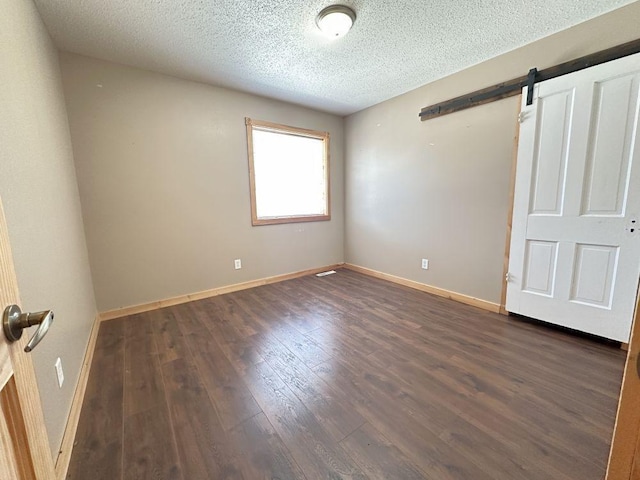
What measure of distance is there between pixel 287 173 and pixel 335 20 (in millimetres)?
2108

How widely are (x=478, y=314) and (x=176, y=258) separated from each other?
10.8ft

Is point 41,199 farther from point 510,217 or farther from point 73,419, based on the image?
point 510,217

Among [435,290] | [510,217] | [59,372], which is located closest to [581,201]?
[510,217]

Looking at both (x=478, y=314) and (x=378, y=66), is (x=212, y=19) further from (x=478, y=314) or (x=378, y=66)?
(x=478, y=314)

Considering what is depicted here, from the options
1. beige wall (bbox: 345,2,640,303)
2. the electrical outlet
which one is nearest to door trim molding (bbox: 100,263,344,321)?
beige wall (bbox: 345,2,640,303)

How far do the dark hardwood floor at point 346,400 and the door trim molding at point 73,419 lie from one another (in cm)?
4

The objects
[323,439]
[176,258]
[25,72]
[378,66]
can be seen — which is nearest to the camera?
[323,439]

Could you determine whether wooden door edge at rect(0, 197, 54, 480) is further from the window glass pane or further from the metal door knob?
the window glass pane

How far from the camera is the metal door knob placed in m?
0.52

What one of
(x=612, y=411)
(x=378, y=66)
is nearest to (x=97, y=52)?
(x=378, y=66)

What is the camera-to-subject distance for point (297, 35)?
213 centimetres

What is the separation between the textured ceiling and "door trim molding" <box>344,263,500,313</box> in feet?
7.98

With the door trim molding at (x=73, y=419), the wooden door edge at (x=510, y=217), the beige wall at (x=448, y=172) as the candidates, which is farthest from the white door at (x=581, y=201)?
the door trim molding at (x=73, y=419)

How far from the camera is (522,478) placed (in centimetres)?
110
